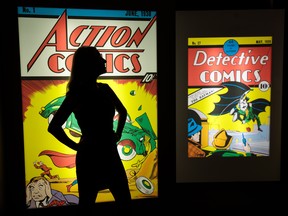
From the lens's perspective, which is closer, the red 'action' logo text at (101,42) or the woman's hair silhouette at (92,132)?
the woman's hair silhouette at (92,132)

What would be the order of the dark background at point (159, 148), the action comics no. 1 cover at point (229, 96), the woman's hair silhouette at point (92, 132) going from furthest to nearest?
1. the action comics no. 1 cover at point (229, 96)
2. the dark background at point (159, 148)
3. the woman's hair silhouette at point (92, 132)

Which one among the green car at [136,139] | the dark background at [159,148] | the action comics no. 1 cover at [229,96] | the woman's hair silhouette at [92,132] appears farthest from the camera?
the action comics no. 1 cover at [229,96]

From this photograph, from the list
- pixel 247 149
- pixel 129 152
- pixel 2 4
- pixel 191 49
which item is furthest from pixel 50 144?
pixel 247 149

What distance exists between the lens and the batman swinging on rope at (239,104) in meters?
3.68

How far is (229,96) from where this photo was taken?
3.69 metres

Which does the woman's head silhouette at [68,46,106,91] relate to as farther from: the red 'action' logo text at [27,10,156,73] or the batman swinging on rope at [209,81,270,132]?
the batman swinging on rope at [209,81,270,132]

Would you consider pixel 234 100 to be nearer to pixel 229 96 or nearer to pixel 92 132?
pixel 229 96

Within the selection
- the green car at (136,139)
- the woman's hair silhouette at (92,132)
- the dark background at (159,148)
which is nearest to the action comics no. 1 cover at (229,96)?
the dark background at (159,148)

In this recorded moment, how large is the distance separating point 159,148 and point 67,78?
110 centimetres

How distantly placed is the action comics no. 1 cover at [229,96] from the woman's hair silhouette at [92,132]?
1548mm

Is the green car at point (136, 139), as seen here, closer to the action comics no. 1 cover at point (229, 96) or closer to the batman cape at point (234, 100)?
the action comics no. 1 cover at point (229, 96)

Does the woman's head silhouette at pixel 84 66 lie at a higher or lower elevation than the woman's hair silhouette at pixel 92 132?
higher

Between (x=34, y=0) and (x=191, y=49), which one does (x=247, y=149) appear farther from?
(x=34, y=0)

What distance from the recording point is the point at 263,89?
3664mm
